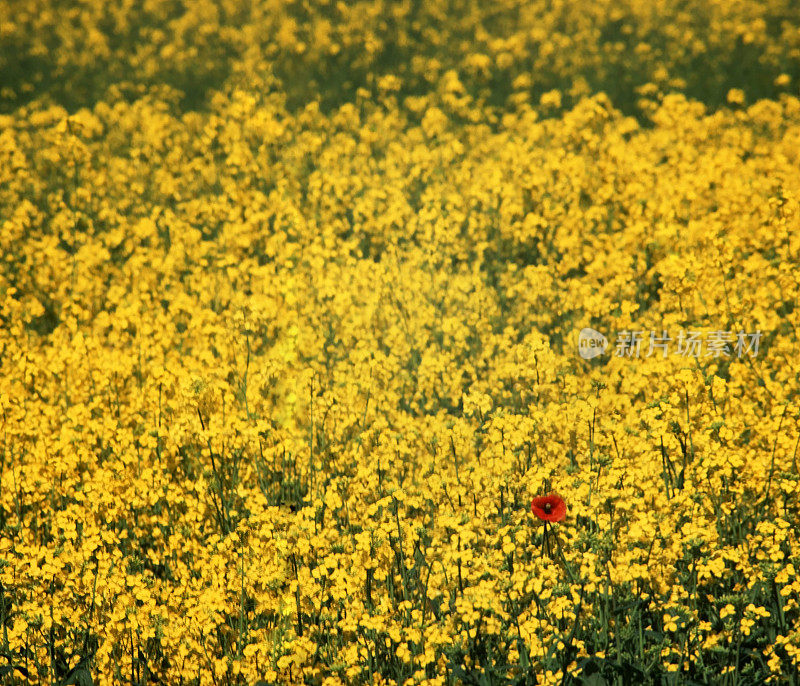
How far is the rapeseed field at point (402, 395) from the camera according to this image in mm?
4566

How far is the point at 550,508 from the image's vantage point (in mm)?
4723

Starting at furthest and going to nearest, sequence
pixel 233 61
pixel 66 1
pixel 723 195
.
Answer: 1. pixel 66 1
2. pixel 233 61
3. pixel 723 195

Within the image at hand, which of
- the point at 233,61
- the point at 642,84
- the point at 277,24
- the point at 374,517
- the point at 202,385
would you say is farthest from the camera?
the point at 277,24

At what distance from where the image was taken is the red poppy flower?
4652 mm

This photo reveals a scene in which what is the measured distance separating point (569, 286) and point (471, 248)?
4.48 ft

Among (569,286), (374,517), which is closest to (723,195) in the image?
(569,286)

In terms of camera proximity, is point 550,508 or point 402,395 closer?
point 550,508

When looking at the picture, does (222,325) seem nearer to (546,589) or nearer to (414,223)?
(414,223)

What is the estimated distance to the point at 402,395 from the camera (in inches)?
265

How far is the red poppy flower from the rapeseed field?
0.04m

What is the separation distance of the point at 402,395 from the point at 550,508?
7.20ft

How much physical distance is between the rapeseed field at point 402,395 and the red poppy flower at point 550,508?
0.04 m

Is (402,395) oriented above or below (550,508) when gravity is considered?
below

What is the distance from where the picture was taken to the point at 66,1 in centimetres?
1881
